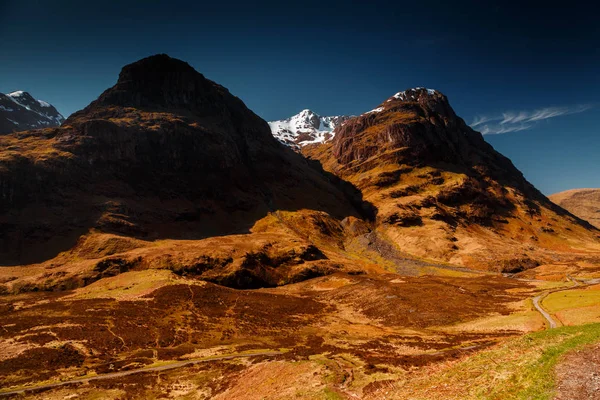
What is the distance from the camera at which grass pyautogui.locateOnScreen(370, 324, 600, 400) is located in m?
17.5

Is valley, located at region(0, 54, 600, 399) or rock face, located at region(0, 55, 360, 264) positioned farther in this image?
rock face, located at region(0, 55, 360, 264)

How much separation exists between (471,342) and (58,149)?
641 ft

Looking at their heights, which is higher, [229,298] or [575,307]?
[575,307]

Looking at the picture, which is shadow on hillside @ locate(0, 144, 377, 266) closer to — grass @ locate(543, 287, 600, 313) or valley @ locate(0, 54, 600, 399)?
valley @ locate(0, 54, 600, 399)

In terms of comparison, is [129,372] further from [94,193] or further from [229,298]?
[94,193]

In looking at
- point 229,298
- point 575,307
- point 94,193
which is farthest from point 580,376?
point 94,193

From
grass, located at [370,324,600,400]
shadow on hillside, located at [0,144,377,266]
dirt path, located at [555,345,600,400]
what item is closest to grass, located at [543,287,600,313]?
grass, located at [370,324,600,400]

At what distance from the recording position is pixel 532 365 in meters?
19.4

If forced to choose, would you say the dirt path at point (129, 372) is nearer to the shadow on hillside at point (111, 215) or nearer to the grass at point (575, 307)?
the grass at point (575, 307)


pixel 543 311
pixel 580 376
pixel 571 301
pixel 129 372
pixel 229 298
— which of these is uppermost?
pixel 580 376

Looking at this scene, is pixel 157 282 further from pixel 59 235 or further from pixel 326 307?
pixel 59 235

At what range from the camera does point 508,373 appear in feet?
63.7

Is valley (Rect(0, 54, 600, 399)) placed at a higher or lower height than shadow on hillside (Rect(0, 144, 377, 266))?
lower

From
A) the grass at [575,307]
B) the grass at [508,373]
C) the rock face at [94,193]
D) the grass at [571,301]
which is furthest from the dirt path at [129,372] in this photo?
the rock face at [94,193]
